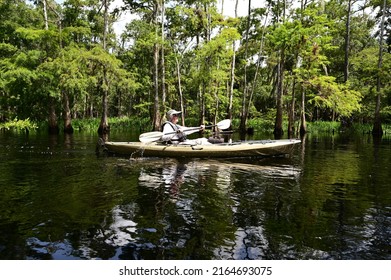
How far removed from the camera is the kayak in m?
11.8

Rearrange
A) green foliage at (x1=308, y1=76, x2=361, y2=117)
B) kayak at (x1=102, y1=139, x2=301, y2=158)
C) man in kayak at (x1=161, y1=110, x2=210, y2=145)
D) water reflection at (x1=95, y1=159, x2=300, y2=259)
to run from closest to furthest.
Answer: water reflection at (x1=95, y1=159, x2=300, y2=259)
kayak at (x1=102, y1=139, x2=301, y2=158)
man in kayak at (x1=161, y1=110, x2=210, y2=145)
green foliage at (x1=308, y1=76, x2=361, y2=117)

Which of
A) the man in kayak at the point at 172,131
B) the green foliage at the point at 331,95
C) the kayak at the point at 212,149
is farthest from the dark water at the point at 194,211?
the green foliage at the point at 331,95

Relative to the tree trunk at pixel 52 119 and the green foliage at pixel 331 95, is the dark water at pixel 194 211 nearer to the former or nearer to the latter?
the green foliage at pixel 331 95

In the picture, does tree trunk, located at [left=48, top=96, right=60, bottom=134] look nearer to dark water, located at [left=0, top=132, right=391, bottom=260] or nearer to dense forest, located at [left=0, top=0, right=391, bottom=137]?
dense forest, located at [left=0, top=0, right=391, bottom=137]

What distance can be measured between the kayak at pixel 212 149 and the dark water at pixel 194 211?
122 cm

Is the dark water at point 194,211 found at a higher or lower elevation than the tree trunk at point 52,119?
→ lower

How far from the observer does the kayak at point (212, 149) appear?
1177 cm

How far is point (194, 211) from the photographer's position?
5.96 m

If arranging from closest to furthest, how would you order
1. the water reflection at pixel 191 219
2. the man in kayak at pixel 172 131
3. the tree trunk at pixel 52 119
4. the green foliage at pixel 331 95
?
the water reflection at pixel 191 219 < the man in kayak at pixel 172 131 < the green foliage at pixel 331 95 < the tree trunk at pixel 52 119

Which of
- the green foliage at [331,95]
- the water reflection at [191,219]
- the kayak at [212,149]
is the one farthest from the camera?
the green foliage at [331,95]

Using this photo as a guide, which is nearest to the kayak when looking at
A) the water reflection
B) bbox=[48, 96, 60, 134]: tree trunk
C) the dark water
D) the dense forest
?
the dark water

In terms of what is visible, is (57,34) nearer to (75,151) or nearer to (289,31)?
(75,151)

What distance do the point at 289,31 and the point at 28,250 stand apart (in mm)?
20314

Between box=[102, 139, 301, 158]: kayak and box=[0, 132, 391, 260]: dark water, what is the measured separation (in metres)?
1.22
